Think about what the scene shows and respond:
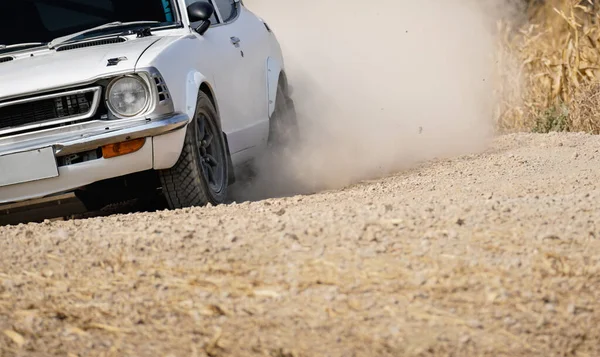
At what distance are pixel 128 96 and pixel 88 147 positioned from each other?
0.40 meters

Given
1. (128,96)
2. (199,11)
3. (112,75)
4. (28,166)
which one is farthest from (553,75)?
(28,166)

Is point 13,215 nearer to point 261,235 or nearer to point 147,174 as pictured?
point 147,174

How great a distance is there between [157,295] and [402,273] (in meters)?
1.01

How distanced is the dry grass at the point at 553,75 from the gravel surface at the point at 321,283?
220 inches

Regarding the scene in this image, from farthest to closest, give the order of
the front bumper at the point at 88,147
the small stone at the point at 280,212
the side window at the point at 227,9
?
1. the side window at the point at 227,9
2. the front bumper at the point at 88,147
3. the small stone at the point at 280,212

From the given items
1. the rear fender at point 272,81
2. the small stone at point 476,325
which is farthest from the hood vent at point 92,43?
the small stone at point 476,325

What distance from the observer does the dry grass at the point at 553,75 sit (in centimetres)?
1161

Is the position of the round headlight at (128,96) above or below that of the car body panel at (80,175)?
above

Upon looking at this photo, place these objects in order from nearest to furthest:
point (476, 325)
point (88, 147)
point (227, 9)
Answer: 1. point (476, 325)
2. point (88, 147)
3. point (227, 9)

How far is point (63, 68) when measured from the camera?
6883 millimetres

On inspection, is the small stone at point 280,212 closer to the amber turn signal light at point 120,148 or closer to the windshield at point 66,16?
the amber turn signal light at point 120,148

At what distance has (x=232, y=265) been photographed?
5039mm

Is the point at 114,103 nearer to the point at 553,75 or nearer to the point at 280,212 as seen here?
the point at 280,212

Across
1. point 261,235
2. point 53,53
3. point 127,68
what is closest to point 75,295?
point 261,235
